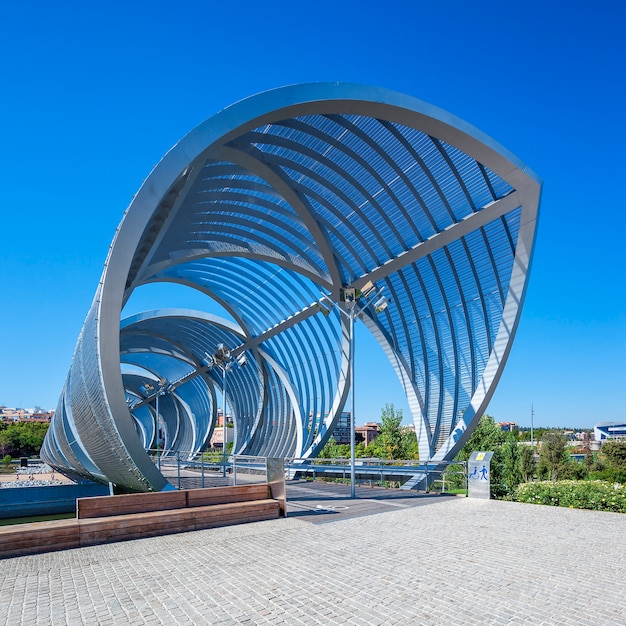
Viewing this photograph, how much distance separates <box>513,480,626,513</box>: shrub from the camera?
500 inches

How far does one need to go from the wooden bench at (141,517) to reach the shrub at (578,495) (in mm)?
6995

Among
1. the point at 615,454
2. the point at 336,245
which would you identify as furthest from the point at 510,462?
the point at 615,454

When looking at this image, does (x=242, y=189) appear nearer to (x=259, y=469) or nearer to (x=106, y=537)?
(x=259, y=469)

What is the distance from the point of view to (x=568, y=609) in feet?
18.5

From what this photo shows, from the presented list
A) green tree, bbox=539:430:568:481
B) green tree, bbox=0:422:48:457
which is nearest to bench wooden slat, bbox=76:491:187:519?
green tree, bbox=539:430:568:481

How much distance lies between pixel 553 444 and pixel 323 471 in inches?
951

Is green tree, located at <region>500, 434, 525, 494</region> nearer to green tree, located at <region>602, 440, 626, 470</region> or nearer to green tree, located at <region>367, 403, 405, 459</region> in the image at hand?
green tree, located at <region>367, 403, 405, 459</region>

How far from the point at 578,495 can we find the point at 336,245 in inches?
543

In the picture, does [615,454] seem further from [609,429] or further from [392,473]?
[609,429]

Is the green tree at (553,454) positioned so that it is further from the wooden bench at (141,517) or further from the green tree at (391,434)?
the wooden bench at (141,517)

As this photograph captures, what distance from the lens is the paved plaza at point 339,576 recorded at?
5.54 meters

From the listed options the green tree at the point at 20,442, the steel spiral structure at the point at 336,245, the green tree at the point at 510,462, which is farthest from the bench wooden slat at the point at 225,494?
the green tree at the point at 20,442

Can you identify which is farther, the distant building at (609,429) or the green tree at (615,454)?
the distant building at (609,429)

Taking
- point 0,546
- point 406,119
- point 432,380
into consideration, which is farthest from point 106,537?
point 432,380
